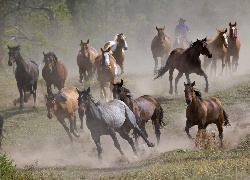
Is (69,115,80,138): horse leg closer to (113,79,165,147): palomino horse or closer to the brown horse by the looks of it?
(113,79,165,147): palomino horse

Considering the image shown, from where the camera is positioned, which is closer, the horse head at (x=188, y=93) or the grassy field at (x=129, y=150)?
the grassy field at (x=129, y=150)

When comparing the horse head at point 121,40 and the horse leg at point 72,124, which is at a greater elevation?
the horse head at point 121,40

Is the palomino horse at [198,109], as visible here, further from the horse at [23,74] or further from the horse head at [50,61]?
the horse at [23,74]

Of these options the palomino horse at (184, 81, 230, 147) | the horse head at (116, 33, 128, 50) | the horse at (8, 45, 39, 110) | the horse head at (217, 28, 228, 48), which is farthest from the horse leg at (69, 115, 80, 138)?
the horse head at (217, 28, 228, 48)

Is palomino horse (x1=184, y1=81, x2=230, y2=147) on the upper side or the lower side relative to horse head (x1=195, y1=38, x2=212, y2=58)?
lower

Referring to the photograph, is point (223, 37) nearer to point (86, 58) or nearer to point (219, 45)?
point (219, 45)

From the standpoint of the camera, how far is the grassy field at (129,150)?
1284cm

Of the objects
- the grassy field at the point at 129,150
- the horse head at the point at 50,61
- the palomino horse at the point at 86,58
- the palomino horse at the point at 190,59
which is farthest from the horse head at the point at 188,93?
the palomino horse at the point at 86,58

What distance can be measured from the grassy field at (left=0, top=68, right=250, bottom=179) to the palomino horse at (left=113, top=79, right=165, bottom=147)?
1.03 metres

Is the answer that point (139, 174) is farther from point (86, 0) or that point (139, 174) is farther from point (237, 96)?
point (86, 0)

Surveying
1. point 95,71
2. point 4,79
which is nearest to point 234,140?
point 95,71

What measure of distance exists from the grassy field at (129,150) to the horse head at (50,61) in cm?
193

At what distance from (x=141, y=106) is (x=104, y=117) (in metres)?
1.81

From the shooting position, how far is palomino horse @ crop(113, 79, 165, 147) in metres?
18.1
